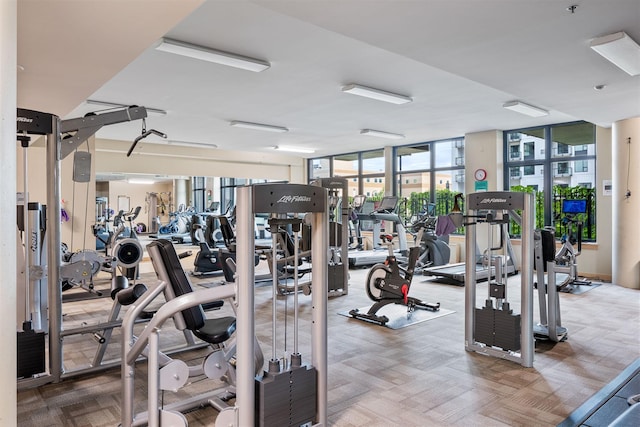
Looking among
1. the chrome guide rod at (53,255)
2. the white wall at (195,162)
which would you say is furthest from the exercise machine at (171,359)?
the white wall at (195,162)

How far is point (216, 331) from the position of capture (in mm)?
2619

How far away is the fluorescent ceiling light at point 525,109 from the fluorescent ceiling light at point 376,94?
1511 mm

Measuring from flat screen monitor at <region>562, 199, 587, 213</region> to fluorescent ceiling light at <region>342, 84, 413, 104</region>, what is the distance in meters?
3.29

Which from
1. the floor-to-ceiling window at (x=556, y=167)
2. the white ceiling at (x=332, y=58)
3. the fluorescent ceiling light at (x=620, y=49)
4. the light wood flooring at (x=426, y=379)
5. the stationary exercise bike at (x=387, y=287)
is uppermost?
the white ceiling at (x=332, y=58)

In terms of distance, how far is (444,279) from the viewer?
24.3ft

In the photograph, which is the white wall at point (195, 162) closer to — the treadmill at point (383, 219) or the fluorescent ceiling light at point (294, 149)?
the fluorescent ceiling light at point (294, 149)

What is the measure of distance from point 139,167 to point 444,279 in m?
7.95

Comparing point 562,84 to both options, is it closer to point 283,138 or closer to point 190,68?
point 190,68

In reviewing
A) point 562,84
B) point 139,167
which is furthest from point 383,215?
point 139,167

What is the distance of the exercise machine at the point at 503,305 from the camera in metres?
3.47

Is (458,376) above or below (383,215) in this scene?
below

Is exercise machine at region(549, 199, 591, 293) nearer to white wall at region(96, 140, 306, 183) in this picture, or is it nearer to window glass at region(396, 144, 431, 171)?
window glass at region(396, 144, 431, 171)

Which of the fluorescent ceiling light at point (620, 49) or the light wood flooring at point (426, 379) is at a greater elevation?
the fluorescent ceiling light at point (620, 49)

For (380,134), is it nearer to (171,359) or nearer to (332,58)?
(332,58)
